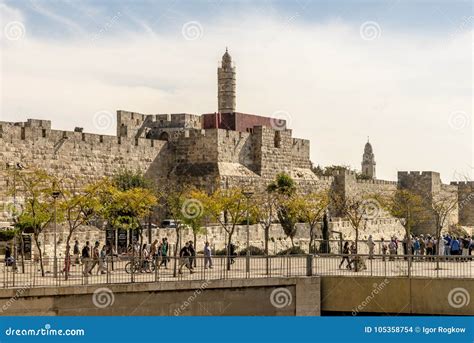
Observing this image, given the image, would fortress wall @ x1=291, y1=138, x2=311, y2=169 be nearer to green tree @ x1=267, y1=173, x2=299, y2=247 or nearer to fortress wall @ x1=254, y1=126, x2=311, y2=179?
fortress wall @ x1=254, y1=126, x2=311, y2=179

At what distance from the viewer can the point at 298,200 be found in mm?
32812

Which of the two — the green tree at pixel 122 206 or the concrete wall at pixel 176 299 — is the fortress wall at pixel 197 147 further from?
the concrete wall at pixel 176 299

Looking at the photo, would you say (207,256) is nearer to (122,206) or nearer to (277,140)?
(122,206)

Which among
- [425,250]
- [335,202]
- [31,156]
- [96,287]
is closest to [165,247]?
[96,287]

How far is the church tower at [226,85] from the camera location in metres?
49.0

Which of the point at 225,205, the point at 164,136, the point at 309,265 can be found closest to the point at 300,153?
the point at 164,136

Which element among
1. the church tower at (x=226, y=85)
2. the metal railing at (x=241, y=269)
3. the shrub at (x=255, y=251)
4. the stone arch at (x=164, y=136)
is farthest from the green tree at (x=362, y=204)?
the metal railing at (x=241, y=269)

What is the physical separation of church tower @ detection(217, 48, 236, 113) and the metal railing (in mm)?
27356

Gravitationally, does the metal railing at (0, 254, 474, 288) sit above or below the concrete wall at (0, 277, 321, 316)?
above

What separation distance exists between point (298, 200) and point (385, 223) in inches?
408

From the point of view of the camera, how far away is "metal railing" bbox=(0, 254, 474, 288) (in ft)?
60.0

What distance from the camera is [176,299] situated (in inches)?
710

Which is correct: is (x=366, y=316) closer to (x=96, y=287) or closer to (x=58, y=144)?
(x=96, y=287)

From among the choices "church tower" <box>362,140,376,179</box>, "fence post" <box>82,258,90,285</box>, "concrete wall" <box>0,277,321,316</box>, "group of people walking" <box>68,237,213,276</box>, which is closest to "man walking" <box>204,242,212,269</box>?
"group of people walking" <box>68,237,213,276</box>
